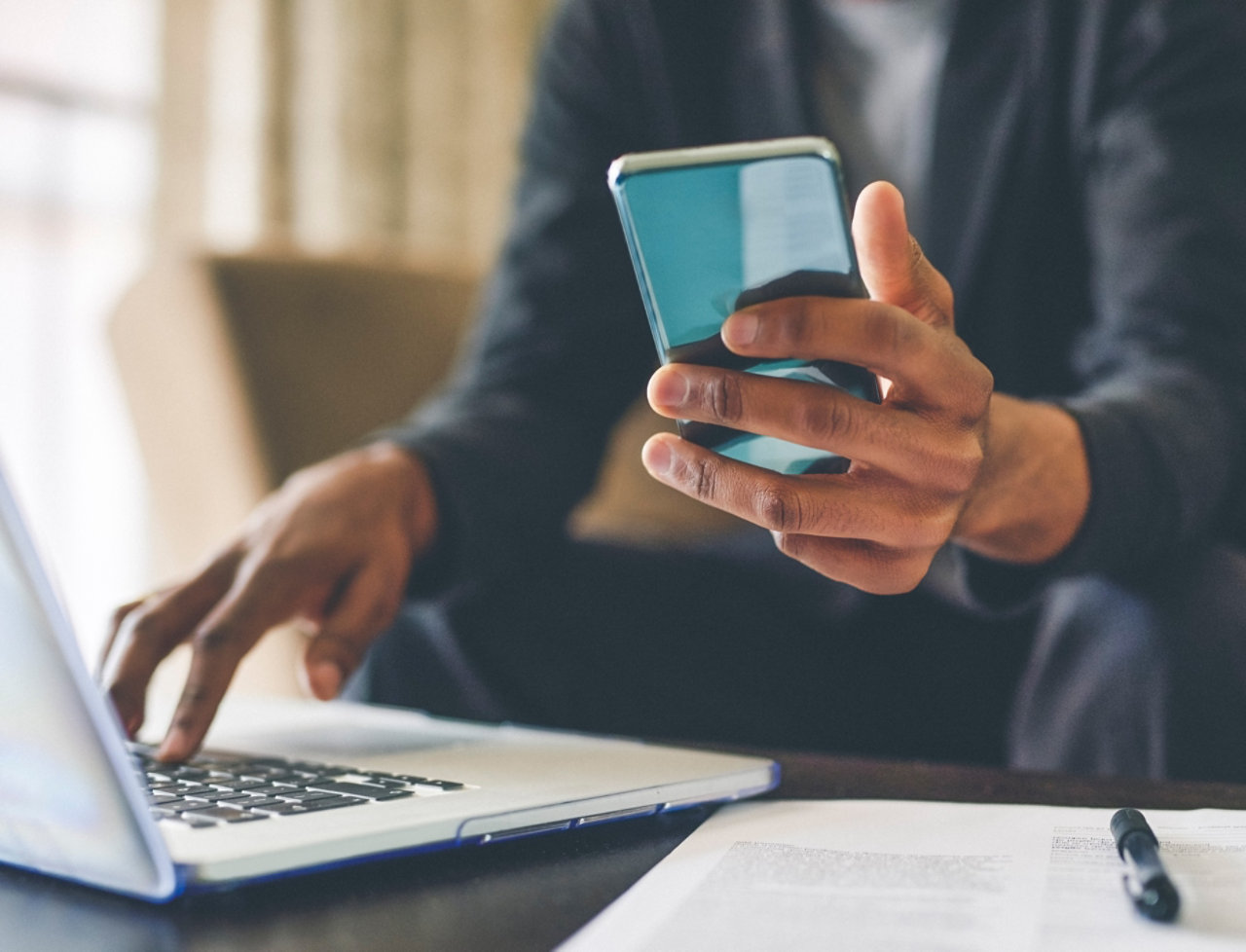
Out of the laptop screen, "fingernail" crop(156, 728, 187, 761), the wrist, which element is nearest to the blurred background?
the wrist

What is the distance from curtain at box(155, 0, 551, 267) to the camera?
6.47 feet

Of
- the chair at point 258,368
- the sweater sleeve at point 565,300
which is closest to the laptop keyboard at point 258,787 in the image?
the sweater sleeve at point 565,300

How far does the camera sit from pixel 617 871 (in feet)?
1.14

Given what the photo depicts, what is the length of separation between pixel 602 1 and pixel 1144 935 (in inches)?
34.4

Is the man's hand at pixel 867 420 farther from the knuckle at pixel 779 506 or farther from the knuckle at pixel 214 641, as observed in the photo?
the knuckle at pixel 214 641

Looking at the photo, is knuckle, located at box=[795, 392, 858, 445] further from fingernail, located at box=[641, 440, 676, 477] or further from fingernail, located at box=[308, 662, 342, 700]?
fingernail, located at box=[308, 662, 342, 700]

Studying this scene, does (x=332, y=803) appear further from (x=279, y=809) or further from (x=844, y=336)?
(x=844, y=336)

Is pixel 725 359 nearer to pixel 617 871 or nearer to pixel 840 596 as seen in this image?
pixel 617 871

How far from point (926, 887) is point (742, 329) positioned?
18 centimetres

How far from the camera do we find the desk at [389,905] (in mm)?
288

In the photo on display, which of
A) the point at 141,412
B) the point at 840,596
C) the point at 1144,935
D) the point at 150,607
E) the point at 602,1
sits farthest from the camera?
the point at 141,412

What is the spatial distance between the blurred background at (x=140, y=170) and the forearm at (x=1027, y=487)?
1387 millimetres

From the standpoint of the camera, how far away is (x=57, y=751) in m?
0.28

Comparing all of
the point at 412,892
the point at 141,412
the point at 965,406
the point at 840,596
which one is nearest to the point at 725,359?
the point at 965,406
